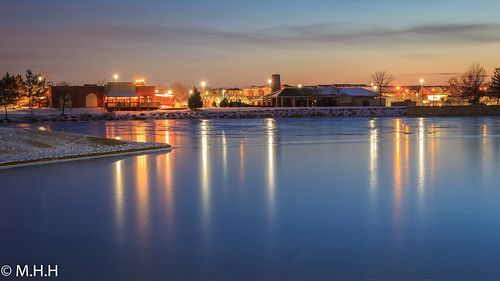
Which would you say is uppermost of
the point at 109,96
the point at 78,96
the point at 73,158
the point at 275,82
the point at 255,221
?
the point at 275,82

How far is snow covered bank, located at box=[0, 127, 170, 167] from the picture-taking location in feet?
49.9

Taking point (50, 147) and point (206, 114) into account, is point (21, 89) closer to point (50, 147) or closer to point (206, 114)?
point (206, 114)

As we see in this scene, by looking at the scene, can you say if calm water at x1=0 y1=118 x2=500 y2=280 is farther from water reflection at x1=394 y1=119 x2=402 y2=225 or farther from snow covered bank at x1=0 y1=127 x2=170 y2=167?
snow covered bank at x1=0 y1=127 x2=170 y2=167

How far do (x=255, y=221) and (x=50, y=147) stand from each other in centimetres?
1182

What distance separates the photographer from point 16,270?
17.9ft

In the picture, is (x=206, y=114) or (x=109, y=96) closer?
(x=206, y=114)

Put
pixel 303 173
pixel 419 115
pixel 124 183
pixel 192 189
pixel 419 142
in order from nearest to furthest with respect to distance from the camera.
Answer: pixel 192 189 < pixel 124 183 < pixel 303 173 < pixel 419 142 < pixel 419 115

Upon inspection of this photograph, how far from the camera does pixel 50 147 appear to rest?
1705cm

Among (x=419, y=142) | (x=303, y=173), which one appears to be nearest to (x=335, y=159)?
(x=303, y=173)

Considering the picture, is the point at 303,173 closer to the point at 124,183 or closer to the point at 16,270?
the point at 124,183

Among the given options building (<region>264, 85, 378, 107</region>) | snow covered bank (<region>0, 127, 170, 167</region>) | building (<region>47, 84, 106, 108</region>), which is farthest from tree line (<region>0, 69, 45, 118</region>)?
snow covered bank (<region>0, 127, 170, 167</region>)

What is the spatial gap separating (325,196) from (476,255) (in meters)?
3.78

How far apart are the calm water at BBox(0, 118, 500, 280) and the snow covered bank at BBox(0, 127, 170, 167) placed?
180 cm

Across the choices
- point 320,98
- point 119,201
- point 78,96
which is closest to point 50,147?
point 119,201
